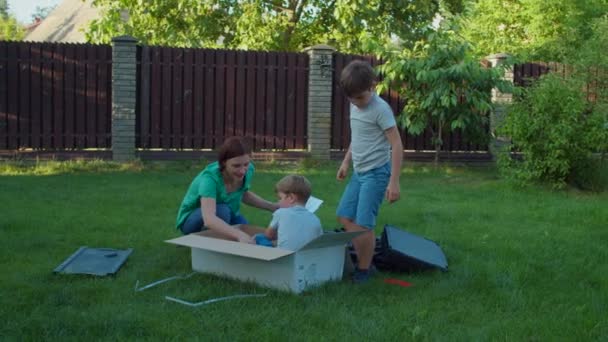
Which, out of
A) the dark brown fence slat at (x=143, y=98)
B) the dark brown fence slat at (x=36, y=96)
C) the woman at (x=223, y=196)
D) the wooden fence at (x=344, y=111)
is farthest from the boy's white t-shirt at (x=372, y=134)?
the dark brown fence slat at (x=36, y=96)

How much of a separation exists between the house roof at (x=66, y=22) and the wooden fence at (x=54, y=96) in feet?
87.5

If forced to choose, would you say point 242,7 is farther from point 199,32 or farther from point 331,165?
point 331,165

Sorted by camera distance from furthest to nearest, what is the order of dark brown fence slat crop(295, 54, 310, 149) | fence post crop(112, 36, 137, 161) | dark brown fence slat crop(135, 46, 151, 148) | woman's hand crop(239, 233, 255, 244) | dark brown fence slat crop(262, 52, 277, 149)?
dark brown fence slat crop(295, 54, 310, 149), dark brown fence slat crop(262, 52, 277, 149), dark brown fence slat crop(135, 46, 151, 148), fence post crop(112, 36, 137, 161), woman's hand crop(239, 233, 255, 244)

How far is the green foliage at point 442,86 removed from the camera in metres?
12.3

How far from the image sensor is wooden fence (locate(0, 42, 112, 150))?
12.3m

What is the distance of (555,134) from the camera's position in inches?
386

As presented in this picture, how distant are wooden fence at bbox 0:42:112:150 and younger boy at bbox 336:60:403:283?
27.6 feet

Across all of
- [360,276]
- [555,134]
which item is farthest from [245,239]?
[555,134]

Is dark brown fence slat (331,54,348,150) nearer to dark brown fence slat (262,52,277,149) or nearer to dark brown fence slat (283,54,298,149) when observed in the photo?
dark brown fence slat (283,54,298,149)

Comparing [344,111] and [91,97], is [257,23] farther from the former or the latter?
[91,97]

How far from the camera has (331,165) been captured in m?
13.0

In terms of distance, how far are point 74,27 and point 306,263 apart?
125ft

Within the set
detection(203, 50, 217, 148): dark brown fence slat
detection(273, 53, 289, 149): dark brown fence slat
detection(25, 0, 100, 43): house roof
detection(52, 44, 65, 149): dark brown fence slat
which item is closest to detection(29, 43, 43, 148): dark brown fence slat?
detection(52, 44, 65, 149): dark brown fence slat

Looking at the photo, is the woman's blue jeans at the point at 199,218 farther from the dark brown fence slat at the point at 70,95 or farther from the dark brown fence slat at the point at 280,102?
the dark brown fence slat at the point at 280,102
